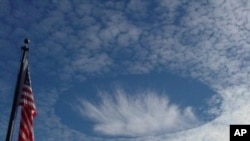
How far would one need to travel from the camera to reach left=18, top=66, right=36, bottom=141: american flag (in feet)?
47.1

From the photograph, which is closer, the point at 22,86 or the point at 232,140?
the point at 22,86

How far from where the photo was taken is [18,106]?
14.7 m

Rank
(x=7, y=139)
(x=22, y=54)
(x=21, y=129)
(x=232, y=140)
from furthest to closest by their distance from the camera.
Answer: (x=232, y=140), (x=22, y=54), (x=21, y=129), (x=7, y=139)

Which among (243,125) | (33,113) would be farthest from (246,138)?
(33,113)

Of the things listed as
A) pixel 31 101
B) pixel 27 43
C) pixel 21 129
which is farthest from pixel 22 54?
pixel 21 129

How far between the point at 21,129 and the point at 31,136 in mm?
507

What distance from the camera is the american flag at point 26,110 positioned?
14.4 meters

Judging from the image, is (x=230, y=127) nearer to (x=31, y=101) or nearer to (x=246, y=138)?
(x=246, y=138)

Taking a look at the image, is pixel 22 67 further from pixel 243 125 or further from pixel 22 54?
pixel 243 125

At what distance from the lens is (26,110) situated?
14883 millimetres

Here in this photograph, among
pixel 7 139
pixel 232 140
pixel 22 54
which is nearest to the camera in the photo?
pixel 7 139

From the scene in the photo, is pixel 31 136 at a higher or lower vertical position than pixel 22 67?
lower

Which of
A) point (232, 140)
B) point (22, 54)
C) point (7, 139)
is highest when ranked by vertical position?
point (22, 54)

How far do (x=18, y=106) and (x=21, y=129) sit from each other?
965mm
